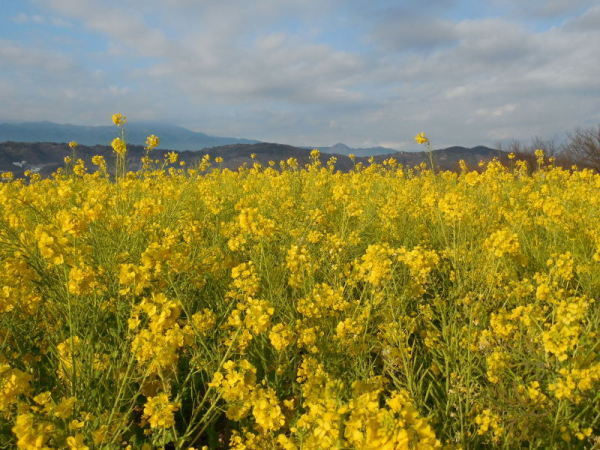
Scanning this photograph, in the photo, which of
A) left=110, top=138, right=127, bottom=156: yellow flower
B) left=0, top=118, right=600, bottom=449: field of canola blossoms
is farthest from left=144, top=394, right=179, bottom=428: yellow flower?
left=110, top=138, right=127, bottom=156: yellow flower

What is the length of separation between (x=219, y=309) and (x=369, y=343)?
0.93 meters

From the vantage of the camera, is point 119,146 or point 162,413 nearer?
point 162,413

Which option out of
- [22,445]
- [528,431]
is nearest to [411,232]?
[528,431]

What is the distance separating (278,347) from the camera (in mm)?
1680

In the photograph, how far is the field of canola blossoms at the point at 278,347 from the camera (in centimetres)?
132

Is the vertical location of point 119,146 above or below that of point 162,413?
above

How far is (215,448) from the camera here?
1.79 m

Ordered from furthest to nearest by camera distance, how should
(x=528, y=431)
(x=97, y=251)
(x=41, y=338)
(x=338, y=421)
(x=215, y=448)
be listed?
(x=97, y=251) → (x=41, y=338) → (x=215, y=448) → (x=528, y=431) → (x=338, y=421)

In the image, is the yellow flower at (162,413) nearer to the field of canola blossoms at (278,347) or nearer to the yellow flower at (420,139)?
the field of canola blossoms at (278,347)

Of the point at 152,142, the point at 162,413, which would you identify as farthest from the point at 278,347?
the point at 152,142

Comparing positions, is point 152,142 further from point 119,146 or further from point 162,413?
point 162,413

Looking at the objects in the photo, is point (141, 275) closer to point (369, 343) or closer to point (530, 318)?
point (369, 343)

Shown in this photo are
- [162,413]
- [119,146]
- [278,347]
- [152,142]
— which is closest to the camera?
[162,413]

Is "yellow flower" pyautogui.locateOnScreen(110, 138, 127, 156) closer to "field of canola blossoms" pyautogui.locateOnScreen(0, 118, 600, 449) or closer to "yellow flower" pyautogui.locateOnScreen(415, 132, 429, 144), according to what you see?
"field of canola blossoms" pyautogui.locateOnScreen(0, 118, 600, 449)
